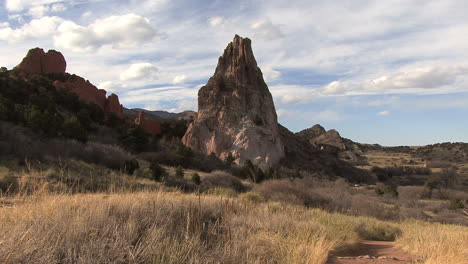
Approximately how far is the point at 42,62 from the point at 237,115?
43.8 m

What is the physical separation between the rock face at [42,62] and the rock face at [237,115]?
35402mm

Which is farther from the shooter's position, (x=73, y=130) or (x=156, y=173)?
(x=73, y=130)

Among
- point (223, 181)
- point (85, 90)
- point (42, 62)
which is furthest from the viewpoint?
point (42, 62)

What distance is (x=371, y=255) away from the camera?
7449mm

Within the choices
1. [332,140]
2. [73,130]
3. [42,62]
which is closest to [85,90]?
[42,62]

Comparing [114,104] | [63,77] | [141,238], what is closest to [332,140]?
[114,104]

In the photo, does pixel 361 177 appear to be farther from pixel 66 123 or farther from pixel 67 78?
pixel 67 78

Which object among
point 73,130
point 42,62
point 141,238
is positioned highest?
point 42,62

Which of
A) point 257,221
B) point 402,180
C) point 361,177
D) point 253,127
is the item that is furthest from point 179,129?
point 257,221

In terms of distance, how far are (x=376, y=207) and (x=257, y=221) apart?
15.5 metres

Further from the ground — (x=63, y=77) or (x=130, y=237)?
(x=63, y=77)

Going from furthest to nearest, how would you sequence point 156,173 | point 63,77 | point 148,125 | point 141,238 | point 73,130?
point 63,77 < point 148,125 < point 73,130 < point 156,173 < point 141,238

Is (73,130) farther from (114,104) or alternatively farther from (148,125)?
(114,104)

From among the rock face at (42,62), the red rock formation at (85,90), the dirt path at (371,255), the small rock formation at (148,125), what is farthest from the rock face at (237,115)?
the dirt path at (371,255)
